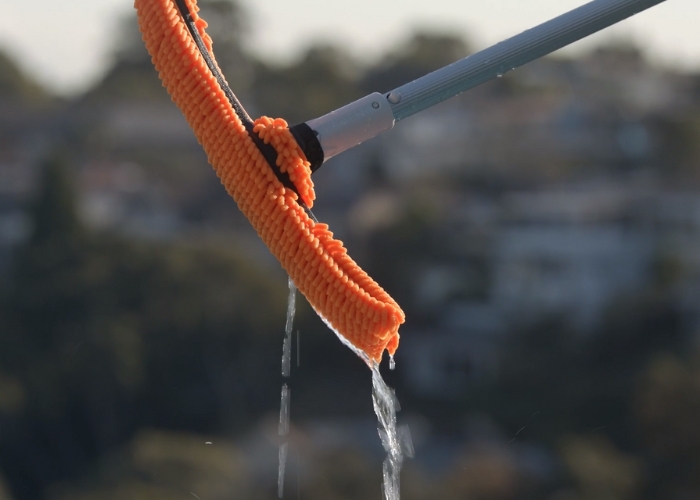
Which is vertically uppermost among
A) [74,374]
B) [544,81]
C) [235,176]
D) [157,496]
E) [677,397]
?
[235,176]

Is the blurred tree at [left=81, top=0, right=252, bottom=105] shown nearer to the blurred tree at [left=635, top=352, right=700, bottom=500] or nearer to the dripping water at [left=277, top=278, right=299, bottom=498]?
the blurred tree at [left=635, top=352, right=700, bottom=500]

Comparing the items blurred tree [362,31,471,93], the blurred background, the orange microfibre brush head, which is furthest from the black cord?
blurred tree [362,31,471,93]

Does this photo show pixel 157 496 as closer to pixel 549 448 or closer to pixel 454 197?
pixel 549 448

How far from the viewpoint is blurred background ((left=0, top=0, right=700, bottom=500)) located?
14562mm

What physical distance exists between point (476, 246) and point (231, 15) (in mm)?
9462

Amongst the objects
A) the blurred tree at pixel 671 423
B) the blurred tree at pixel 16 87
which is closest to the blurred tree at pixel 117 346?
the blurred tree at pixel 671 423

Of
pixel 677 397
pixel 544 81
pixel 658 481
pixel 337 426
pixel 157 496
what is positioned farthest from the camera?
pixel 544 81

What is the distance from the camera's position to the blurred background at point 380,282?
1456 cm

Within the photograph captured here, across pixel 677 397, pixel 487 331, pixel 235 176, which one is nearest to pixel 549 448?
pixel 677 397

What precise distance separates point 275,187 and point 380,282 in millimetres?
19559

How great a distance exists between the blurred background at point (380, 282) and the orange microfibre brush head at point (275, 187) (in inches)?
399

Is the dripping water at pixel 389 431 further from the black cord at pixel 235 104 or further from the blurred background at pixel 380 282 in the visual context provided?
the blurred background at pixel 380 282

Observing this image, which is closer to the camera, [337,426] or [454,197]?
[337,426]

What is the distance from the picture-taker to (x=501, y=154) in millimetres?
27359
